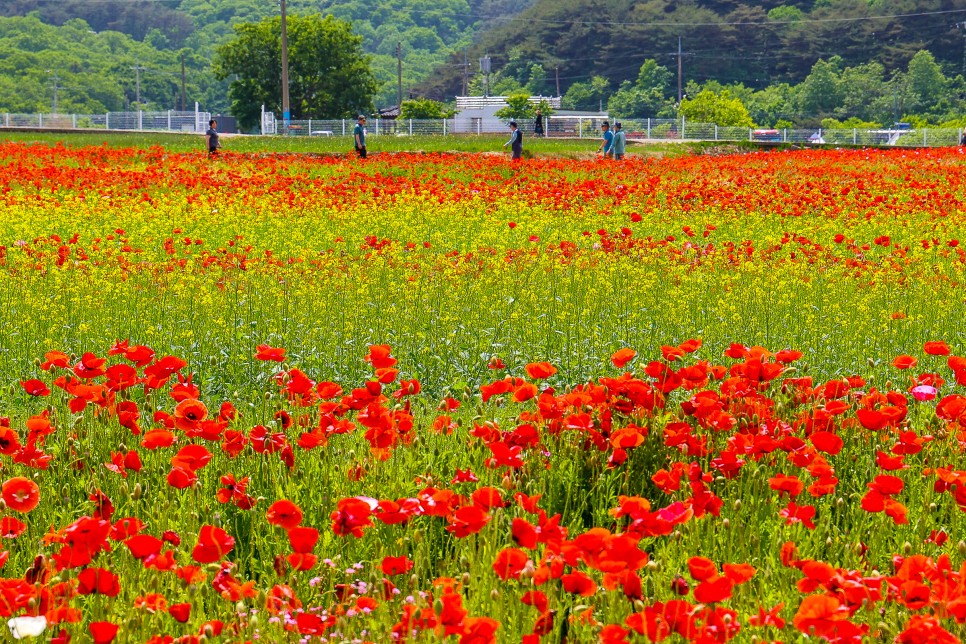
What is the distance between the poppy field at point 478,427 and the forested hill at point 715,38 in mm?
105312

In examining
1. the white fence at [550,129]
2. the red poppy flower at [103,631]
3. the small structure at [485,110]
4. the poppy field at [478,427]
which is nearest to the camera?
the red poppy flower at [103,631]

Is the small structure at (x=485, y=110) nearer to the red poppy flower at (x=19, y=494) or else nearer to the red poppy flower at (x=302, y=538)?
the red poppy flower at (x=19, y=494)

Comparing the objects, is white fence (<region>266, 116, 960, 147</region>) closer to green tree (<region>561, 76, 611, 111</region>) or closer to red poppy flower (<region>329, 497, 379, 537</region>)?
red poppy flower (<region>329, 497, 379, 537</region>)

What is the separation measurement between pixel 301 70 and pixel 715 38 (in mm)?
69203

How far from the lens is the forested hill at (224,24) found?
14350 centimetres

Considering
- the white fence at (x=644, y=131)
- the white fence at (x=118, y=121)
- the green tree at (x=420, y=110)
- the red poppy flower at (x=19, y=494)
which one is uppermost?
the green tree at (x=420, y=110)

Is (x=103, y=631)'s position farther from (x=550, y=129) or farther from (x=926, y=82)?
(x=926, y=82)

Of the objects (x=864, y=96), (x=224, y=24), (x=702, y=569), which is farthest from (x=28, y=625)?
(x=224, y=24)

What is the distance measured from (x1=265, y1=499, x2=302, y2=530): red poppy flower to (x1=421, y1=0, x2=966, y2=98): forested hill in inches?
4468

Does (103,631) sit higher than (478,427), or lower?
lower

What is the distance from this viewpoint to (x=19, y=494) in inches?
114

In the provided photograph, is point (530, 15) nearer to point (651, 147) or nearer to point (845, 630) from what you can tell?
point (651, 147)

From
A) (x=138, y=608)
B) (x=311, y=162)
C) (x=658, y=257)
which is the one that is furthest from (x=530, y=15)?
(x=138, y=608)

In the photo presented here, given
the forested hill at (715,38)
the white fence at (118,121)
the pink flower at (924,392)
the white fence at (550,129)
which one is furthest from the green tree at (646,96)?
the pink flower at (924,392)
